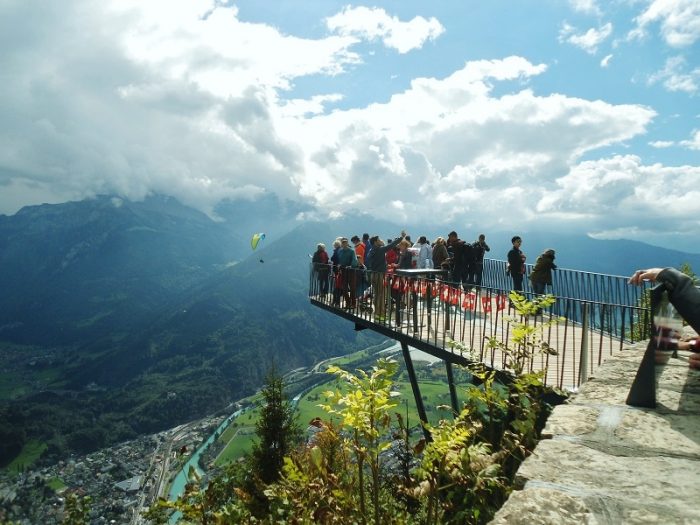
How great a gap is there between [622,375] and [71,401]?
214 metres

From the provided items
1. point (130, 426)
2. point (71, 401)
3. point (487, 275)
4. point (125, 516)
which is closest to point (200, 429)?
point (130, 426)

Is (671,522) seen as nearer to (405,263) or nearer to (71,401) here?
(405,263)

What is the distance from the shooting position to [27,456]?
123m

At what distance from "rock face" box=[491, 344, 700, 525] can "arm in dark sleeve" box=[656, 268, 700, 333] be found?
572 mm

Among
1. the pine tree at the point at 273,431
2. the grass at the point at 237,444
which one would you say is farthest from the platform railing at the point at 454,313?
the grass at the point at 237,444

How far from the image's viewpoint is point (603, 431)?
8.12 ft

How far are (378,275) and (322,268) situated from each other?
4033 mm

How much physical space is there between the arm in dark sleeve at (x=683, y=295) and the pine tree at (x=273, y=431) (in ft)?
56.4

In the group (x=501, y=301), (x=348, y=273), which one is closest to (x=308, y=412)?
(x=348, y=273)

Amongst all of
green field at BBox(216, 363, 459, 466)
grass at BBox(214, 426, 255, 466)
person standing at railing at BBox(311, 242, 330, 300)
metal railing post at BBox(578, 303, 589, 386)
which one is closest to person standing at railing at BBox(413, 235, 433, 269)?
person standing at railing at BBox(311, 242, 330, 300)

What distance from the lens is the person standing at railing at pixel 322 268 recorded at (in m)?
17.0

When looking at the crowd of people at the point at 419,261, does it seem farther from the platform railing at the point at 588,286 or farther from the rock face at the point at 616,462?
the rock face at the point at 616,462

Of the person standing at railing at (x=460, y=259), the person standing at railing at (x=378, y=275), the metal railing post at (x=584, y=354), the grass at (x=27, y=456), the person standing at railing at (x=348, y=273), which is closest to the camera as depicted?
the metal railing post at (x=584, y=354)

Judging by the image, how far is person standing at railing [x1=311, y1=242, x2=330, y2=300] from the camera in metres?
17.0
